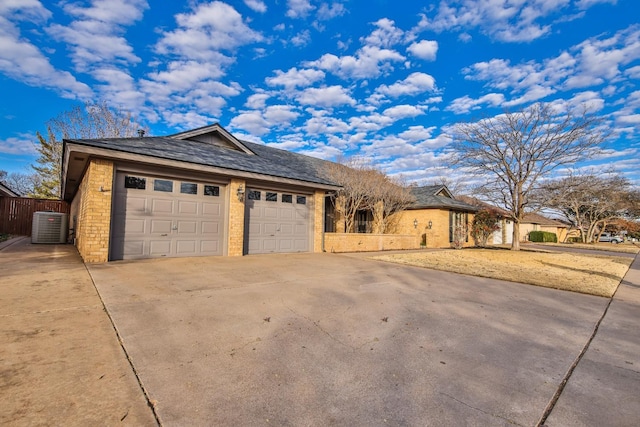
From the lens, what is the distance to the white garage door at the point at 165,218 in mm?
8305

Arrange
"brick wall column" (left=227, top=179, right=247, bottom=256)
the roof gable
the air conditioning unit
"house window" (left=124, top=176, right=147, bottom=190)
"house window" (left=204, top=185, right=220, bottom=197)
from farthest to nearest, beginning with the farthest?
the air conditioning unit < the roof gable < "brick wall column" (left=227, top=179, right=247, bottom=256) < "house window" (left=204, top=185, right=220, bottom=197) < "house window" (left=124, top=176, right=147, bottom=190)

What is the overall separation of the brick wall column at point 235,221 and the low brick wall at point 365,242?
4.12 meters

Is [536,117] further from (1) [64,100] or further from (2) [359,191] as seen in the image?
(1) [64,100]

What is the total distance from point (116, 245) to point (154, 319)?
5.80m

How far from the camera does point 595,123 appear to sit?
48.0ft

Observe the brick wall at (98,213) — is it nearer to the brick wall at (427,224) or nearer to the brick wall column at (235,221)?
the brick wall column at (235,221)

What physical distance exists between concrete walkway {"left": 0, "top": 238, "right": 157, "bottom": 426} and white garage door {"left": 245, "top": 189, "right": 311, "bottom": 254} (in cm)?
654

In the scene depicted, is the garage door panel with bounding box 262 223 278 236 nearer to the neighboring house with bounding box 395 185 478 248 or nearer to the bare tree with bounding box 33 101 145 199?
the neighboring house with bounding box 395 185 478 248

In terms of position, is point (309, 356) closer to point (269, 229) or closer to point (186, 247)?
point (186, 247)

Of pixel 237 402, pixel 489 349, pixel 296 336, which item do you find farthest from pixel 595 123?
pixel 237 402

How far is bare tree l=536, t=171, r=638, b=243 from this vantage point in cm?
1625

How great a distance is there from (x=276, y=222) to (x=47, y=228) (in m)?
10.3

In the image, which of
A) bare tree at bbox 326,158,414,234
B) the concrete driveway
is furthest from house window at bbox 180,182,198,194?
bare tree at bbox 326,158,414,234

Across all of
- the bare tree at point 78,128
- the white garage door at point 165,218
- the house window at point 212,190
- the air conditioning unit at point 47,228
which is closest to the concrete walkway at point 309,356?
the white garage door at point 165,218
